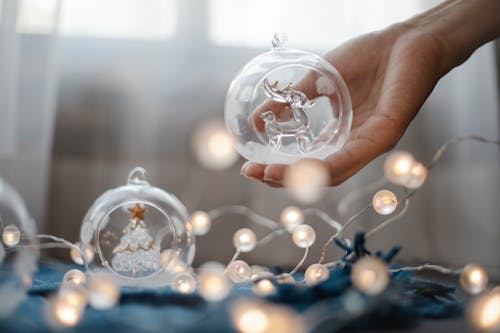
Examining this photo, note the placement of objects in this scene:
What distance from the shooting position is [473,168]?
3.48 ft

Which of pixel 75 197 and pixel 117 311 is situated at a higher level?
pixel 75 197

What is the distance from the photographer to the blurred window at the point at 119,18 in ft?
3.60

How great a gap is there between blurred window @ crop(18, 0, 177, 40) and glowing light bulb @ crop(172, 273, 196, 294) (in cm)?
67

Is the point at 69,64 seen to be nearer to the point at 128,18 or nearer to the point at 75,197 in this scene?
the point at 128,18

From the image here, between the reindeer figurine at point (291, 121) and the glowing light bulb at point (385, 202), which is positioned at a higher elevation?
the reindeer figurine at point (291, 121)

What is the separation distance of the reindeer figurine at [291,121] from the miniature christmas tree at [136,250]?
0.19m

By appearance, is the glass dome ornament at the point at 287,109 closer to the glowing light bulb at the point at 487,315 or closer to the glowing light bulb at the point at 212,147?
the glowing light bulb at the point at 487,315

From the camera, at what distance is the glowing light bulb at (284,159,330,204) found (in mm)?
547

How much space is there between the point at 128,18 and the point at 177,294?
0.75m

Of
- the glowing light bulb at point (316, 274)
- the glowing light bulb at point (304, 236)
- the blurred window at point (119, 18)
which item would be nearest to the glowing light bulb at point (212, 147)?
the blurred window at point (119, 18)

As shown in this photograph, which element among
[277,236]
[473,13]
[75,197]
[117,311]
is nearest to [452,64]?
[473,13]

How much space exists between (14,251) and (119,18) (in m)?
0.71

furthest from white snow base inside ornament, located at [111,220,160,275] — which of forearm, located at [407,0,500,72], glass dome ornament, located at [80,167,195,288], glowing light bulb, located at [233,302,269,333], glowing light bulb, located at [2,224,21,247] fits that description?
forearm, located at [407,0,500,72]

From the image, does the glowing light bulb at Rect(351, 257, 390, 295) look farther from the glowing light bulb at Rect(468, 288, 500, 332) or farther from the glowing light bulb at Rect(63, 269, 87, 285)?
the glowing light bulb at Rect(63, 269, 87, 285)
